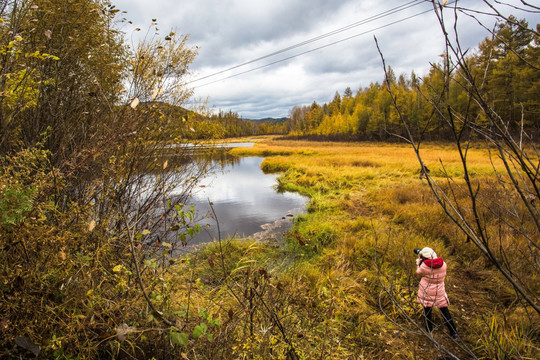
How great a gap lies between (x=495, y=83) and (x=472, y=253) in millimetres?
31598

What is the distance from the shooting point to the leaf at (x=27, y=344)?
146 cm

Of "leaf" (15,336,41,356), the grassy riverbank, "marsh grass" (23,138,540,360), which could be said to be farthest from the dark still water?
"leaf" (15,336,41,356)

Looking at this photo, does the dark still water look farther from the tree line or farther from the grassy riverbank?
the tree line

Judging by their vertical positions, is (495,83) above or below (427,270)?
above

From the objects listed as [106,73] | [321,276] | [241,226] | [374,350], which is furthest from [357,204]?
[106,73]

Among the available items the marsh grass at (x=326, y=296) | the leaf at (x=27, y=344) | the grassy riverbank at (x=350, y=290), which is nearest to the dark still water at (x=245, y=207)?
the marsh grass at (x=326, y=296)

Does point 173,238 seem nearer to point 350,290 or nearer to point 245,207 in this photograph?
point 350,290

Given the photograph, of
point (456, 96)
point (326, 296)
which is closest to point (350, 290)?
point (326, 296)

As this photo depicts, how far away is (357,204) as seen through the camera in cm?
1068

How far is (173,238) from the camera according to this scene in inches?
225

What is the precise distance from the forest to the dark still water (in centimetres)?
119

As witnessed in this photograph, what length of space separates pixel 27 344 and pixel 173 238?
4.33 meters

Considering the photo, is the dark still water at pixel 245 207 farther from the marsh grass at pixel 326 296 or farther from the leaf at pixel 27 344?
the leaf at pixel 27 344

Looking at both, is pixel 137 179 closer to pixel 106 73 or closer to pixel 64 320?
pixel 106 73
